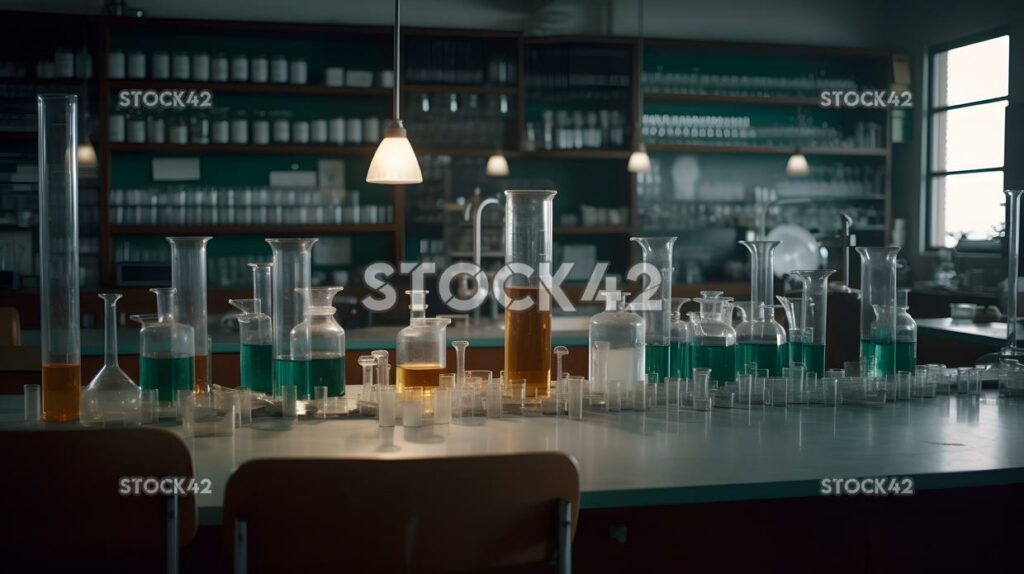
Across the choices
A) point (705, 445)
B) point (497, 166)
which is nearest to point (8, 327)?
point (705, 445)

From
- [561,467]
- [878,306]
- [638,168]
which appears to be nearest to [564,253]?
[638,168]

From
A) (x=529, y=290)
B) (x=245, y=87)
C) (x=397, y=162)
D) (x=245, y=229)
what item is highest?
(x=245, y=87)

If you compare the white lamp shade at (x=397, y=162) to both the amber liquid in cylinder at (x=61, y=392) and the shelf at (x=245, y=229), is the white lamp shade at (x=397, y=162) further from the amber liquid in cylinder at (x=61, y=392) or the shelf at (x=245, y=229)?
the shelf at (x=245, y=229)

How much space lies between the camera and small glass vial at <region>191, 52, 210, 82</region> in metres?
6.27

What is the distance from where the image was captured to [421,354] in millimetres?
2107

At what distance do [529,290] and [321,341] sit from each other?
47 centimetres

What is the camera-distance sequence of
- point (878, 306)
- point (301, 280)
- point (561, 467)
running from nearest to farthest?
point (561, 467)
point (301, 280)
point (878, 306)

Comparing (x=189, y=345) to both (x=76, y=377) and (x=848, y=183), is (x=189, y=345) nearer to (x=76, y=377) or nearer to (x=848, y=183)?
(x=76, y=377)

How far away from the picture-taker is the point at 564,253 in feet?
23.4

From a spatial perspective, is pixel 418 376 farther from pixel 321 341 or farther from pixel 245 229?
pixel 245 229

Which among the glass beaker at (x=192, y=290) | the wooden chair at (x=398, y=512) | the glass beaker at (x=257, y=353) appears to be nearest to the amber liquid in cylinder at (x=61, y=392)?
the glass beaker at (x=192, y=290)

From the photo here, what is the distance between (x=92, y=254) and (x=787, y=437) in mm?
5440

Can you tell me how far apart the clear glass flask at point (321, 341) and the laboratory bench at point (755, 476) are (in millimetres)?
133

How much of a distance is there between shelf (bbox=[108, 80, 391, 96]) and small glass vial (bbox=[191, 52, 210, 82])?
0.04 metres
